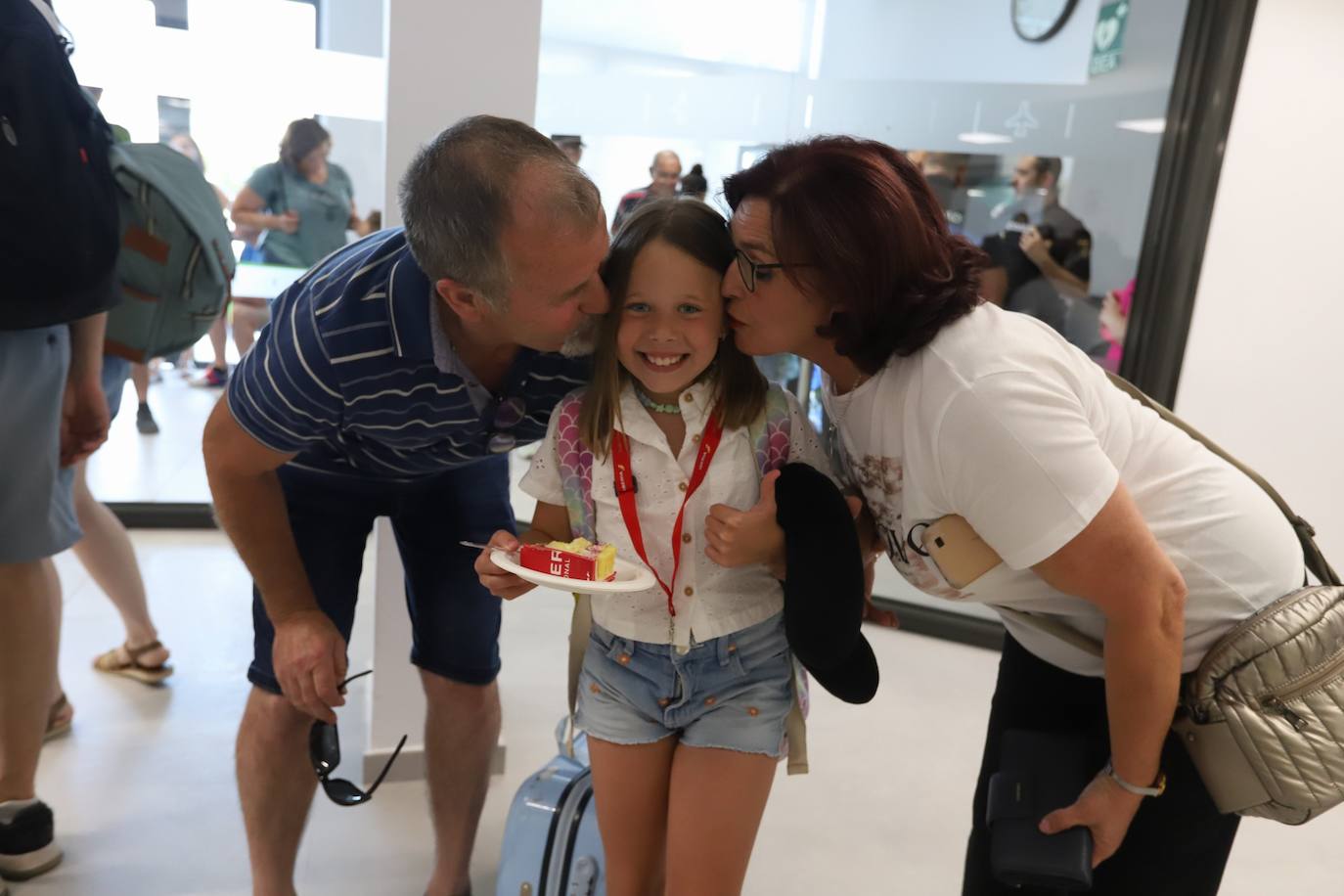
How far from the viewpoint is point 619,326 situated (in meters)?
1.54

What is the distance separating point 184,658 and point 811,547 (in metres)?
2.63

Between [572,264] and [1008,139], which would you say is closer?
[572,264]

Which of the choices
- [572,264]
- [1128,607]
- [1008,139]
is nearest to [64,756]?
[572,264]

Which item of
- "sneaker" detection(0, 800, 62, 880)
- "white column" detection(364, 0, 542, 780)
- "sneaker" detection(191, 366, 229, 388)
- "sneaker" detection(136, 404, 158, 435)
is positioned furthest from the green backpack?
"sneaker" detection(136, 404, 158, 435)

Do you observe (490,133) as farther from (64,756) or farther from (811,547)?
(64,756)

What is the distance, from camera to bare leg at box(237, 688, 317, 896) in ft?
6.42

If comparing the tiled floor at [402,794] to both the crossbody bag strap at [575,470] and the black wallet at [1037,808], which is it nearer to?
the black wallet at [1037,808]

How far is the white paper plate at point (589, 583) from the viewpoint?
1302 millimetres

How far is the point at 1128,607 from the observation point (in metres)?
1.25

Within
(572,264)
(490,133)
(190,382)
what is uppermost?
(490,133)

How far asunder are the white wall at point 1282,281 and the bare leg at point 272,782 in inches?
119

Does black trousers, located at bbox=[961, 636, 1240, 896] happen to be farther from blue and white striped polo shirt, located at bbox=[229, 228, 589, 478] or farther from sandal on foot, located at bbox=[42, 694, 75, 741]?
sandal on foot, located at bbox=[42, 694, 75, 741]

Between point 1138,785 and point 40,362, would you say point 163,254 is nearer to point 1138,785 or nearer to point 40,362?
point 40,362

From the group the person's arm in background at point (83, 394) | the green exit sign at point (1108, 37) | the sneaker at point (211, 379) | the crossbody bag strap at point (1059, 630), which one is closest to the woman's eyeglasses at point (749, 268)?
the crossbody bag strap at point (1059, 630)
